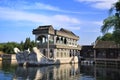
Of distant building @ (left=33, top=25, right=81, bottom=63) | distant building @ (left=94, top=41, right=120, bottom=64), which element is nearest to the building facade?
distant building @ (left=33, top=25, right=81, bottom=63)

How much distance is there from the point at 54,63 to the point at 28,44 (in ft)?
88.6

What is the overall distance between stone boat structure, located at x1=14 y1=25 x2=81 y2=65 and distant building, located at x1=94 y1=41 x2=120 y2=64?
6.95m

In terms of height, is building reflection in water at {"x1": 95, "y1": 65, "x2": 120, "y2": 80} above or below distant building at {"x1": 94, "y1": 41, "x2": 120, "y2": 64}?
below

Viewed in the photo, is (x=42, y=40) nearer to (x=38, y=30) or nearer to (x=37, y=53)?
(x=38, y=30)

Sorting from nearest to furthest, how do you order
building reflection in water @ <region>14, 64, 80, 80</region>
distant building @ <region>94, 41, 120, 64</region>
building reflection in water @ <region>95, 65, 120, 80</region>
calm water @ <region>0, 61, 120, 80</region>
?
building reflection in water @ <region>14, 64, 80, 80</region>, calm water @ <region>0, 61, 120, 80</region>, building reflection in water @ <region>95, 65, 120, 80</region>, distant building @ <region>94, 41, 120, 64</region>

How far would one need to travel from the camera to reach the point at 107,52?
77.8 meters

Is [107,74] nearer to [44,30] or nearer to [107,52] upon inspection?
[44,30]

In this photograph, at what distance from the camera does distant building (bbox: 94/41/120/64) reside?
75.6m

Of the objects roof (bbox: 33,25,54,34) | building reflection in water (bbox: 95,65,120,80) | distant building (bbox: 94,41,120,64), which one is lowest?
building reflection in water (bbox: 95,65,120,80)

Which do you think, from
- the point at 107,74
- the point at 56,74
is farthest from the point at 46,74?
the point at 107,74

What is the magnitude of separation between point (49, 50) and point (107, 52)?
17.7 metres

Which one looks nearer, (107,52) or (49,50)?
(49,50)

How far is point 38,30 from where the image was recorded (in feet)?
226

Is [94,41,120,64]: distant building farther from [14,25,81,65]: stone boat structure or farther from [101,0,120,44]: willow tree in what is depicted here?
[101,0,120,44]: willow tree
